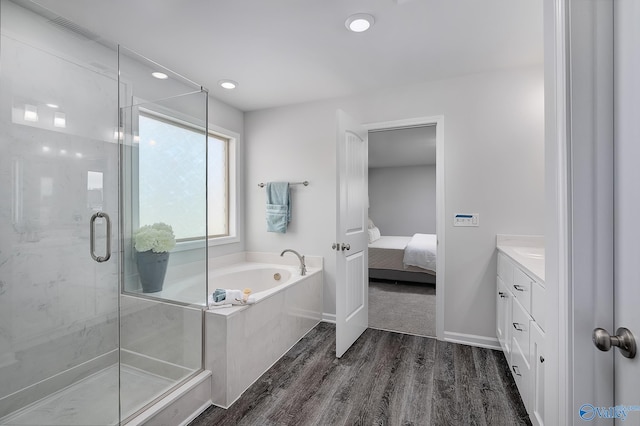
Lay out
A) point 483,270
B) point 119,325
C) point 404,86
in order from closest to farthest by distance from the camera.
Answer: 1. point 119,325
2. point 483,270
3. point 404,86

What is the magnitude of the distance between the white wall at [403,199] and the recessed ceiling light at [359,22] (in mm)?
5551

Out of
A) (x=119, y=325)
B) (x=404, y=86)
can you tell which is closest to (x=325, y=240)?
(x=404, y=86)

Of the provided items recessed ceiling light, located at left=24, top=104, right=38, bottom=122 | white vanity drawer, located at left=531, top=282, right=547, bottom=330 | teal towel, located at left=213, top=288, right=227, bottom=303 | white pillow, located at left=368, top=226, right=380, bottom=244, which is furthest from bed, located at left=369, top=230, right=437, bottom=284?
recessed ceiling light, located at left=24, top=104, right=38, bottom=122

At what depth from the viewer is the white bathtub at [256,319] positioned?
182 centimetres

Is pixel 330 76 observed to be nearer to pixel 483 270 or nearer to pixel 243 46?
pixel 243 46

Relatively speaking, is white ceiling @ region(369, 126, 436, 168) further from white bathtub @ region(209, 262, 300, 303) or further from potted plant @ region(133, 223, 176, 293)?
potted plant @ region(133, 223, 176, 293)

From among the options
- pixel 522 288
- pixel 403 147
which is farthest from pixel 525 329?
pixel 403 147

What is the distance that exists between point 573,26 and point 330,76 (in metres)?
2.08

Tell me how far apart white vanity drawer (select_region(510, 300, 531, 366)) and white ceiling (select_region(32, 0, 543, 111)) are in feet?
5.78

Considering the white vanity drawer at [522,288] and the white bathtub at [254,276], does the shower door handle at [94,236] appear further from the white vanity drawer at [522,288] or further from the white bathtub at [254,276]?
the white vanity drawer at [522,288]

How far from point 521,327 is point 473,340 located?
1.08 meters

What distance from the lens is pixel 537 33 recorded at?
1963 mm

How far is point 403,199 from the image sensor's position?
23.6 ft

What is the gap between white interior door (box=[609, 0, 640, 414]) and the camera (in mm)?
639
